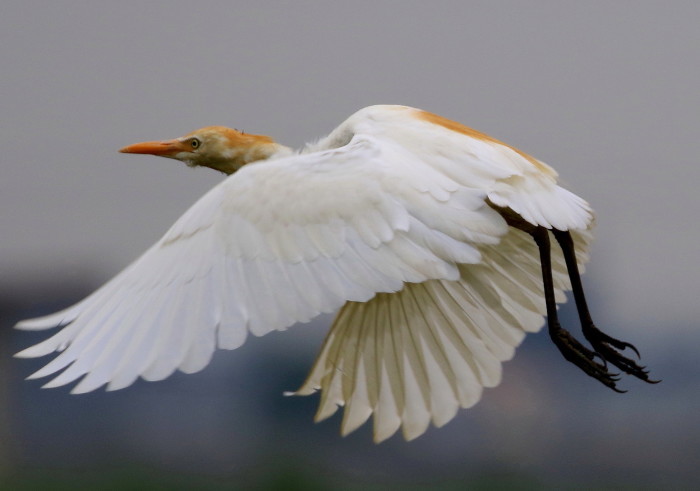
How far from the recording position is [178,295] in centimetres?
106

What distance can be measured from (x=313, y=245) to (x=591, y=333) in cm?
54

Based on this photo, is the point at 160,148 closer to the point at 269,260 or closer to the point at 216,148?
the point at 216,148

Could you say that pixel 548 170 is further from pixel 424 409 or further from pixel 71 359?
pixel 71 359

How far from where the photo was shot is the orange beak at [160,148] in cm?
156

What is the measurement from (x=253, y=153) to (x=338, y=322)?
30 centimetres

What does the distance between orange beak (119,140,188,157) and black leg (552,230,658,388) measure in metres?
0.59

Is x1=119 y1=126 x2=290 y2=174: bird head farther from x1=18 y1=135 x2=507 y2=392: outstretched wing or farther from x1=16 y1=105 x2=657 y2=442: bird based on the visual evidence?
x1=18 y1=135 x2=507 y2=392: outstretched wing

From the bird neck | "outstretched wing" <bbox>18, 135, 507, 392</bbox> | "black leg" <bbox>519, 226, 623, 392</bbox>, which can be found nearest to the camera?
"outstretched wing" <bbox>18, 135, 507, 392</bbox>

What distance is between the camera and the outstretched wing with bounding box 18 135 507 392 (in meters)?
1.02

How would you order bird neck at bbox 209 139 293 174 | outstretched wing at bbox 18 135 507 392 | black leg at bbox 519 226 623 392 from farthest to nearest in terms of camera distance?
bird neck at bbox 209 139 293 174 < black leg at bbox 519 226 623 392 < outstretched wing at bbox 18 135 507 392

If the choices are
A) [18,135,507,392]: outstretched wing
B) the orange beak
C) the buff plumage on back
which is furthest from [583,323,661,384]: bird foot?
the orange beak

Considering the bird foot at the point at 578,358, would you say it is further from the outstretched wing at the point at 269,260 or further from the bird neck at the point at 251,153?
the bird neck at the point at 251,153

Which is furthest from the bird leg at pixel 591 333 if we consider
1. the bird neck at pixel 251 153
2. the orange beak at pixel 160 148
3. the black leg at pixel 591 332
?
the orange beak at pixel 160 148

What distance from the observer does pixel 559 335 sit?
1292 millimetres
